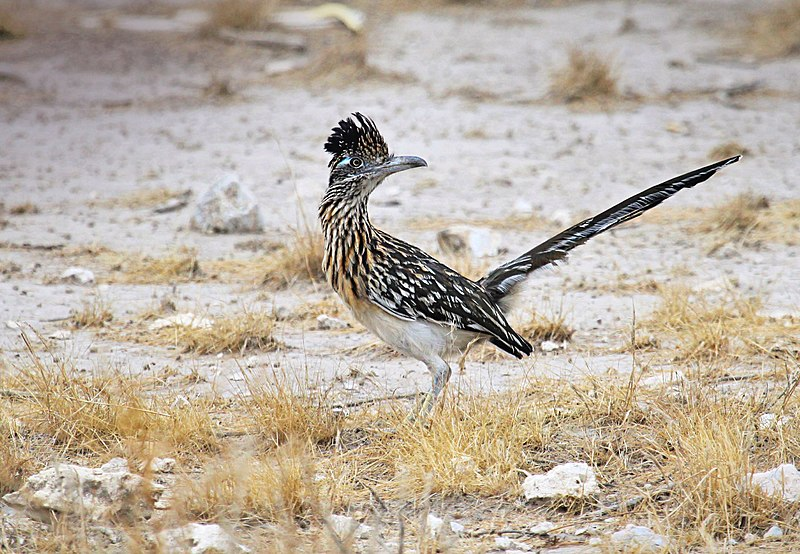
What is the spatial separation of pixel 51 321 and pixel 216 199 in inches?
90.2

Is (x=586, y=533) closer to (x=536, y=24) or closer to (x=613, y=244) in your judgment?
(x=613, y=244)

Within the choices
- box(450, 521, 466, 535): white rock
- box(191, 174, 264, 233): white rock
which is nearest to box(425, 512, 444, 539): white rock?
box(450, 521, 466, 535): white rock

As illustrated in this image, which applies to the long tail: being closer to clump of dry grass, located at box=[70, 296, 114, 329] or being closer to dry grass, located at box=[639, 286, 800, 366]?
dry grass, located at box=[639, 286, 800, 366]

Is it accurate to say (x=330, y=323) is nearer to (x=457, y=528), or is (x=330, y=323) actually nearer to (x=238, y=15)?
(x=457, y=528)

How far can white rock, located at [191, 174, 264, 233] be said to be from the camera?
28.6 feet

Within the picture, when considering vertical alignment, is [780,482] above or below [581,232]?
below

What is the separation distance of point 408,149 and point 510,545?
288 inches

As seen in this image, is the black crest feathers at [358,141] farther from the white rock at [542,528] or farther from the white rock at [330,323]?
the white rock at [542,528]

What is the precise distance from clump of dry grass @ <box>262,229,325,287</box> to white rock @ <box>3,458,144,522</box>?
3.27 m

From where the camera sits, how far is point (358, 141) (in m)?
5.08

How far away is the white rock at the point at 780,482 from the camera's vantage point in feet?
13.5

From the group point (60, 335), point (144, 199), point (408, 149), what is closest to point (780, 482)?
point (60, 335)

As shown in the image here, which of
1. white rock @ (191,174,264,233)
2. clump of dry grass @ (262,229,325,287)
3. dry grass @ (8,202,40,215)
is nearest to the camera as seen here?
clump of dry grass @ (262,229,325,287)

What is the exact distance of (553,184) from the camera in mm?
9930
